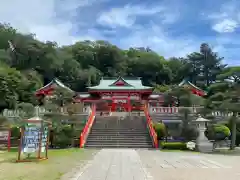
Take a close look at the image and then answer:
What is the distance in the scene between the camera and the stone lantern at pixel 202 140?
730 inches

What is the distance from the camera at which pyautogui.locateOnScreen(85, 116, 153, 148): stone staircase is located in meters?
20.9

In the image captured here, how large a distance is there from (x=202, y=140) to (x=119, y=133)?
6.98 metres

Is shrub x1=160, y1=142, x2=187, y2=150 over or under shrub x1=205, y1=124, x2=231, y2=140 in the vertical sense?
under

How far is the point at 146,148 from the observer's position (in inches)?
787

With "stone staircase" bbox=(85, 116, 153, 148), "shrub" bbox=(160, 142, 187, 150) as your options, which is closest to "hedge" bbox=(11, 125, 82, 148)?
"stone staircase" bbox=(85, 116, 153, 148)

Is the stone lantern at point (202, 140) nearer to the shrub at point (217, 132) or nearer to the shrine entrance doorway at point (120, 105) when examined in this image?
the shrub at point (217, 132)

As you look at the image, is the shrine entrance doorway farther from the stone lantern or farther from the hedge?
the stone lantern

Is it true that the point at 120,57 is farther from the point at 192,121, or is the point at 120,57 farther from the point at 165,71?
the point at 192,121

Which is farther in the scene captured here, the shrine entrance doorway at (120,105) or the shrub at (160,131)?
the shrine entrance doorway at (120,105)

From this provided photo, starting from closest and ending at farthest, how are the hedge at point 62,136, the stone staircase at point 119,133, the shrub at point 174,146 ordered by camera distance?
the shrub at point 174,146, the hedge at point 62,136, the stone staircase at point 119,133

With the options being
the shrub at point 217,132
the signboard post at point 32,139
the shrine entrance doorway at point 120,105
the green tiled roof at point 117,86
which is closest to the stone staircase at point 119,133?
the shrub at point 217,132

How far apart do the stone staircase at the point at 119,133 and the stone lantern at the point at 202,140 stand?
3560mm

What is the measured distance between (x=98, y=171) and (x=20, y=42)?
49.9 m

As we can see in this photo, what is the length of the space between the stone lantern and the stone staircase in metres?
3.56
